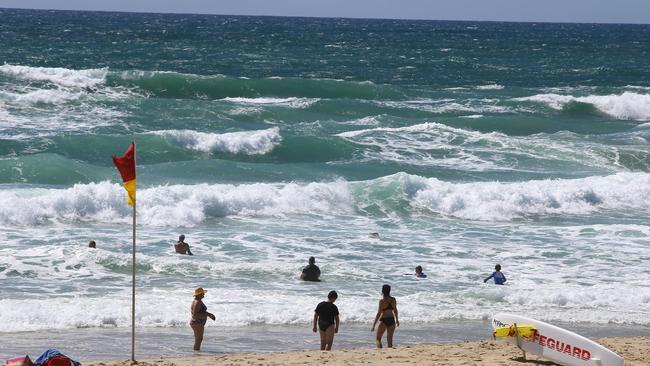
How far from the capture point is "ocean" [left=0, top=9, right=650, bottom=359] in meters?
16.7

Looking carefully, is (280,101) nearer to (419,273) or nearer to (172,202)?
(172,202)

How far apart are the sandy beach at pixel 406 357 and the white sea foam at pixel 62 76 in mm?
30449

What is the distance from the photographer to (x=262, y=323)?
1617 centimetres

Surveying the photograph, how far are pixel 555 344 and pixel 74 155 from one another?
19428mm

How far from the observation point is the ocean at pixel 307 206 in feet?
54.9

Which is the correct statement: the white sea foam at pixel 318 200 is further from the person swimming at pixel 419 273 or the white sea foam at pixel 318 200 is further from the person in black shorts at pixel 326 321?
the person in black shorts at pixel 326 321

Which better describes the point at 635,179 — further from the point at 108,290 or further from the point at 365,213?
the point at 108,290

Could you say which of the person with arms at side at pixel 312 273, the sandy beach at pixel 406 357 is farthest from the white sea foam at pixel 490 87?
the sandy beach at pixel 406 357

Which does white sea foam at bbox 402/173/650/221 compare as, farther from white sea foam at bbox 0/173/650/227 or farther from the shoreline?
the shoreline

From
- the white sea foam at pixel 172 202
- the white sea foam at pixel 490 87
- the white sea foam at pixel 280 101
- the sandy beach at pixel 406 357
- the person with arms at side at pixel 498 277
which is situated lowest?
the sandy beach at pixel 406 357

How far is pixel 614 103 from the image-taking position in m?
45.0

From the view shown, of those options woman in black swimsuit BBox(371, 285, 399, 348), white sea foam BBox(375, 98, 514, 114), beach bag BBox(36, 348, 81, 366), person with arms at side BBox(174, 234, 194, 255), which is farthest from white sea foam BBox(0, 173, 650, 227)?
white sea foam BBox(375, 98, 514, 114)

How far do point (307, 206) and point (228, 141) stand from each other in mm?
7422

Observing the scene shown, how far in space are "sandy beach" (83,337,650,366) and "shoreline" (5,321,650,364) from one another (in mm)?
574
